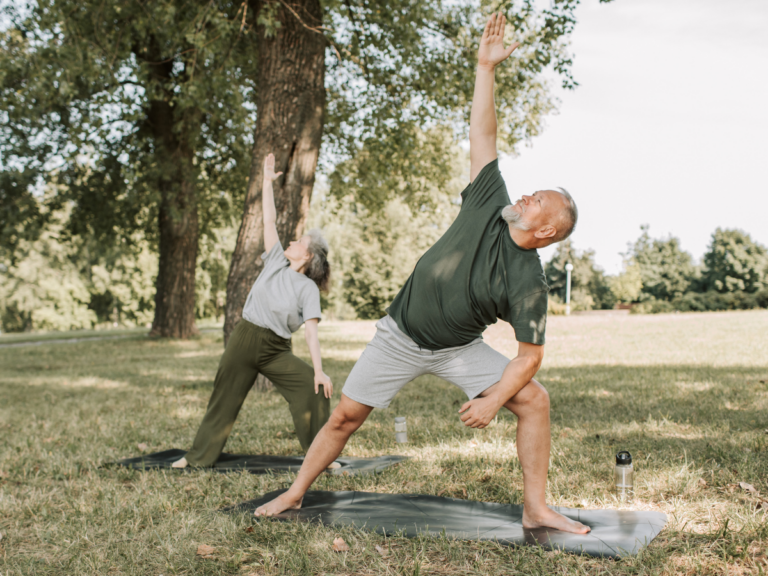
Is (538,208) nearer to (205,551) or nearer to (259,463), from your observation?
(205,551)

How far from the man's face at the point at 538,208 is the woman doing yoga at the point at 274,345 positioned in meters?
1.96

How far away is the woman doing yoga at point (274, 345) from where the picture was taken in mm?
4586

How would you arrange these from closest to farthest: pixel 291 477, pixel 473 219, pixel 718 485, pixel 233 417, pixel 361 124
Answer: pixel 473 219
pixel 718 485
pixel 291 477
pixel 233 417
pixel 361 124

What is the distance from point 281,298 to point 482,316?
1961 mm

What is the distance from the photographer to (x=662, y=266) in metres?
59.6

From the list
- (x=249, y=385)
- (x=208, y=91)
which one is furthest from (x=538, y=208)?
(x=208, y=91)

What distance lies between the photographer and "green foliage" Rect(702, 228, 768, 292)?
49781 millimetres

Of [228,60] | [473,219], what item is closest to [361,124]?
[228,60]

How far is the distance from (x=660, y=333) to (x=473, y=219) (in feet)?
54.0

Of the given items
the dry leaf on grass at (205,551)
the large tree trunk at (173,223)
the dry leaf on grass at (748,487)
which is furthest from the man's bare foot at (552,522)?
the large tree trunk at (173,223)

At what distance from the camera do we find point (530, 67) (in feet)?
36.9

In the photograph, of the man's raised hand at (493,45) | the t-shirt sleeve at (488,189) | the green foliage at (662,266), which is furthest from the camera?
the green foliage at (662,266)

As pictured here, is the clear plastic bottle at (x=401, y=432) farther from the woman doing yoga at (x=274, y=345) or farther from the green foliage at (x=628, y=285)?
the green foliage at (x=628, y=285)

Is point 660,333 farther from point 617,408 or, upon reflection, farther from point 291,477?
point 291,477
